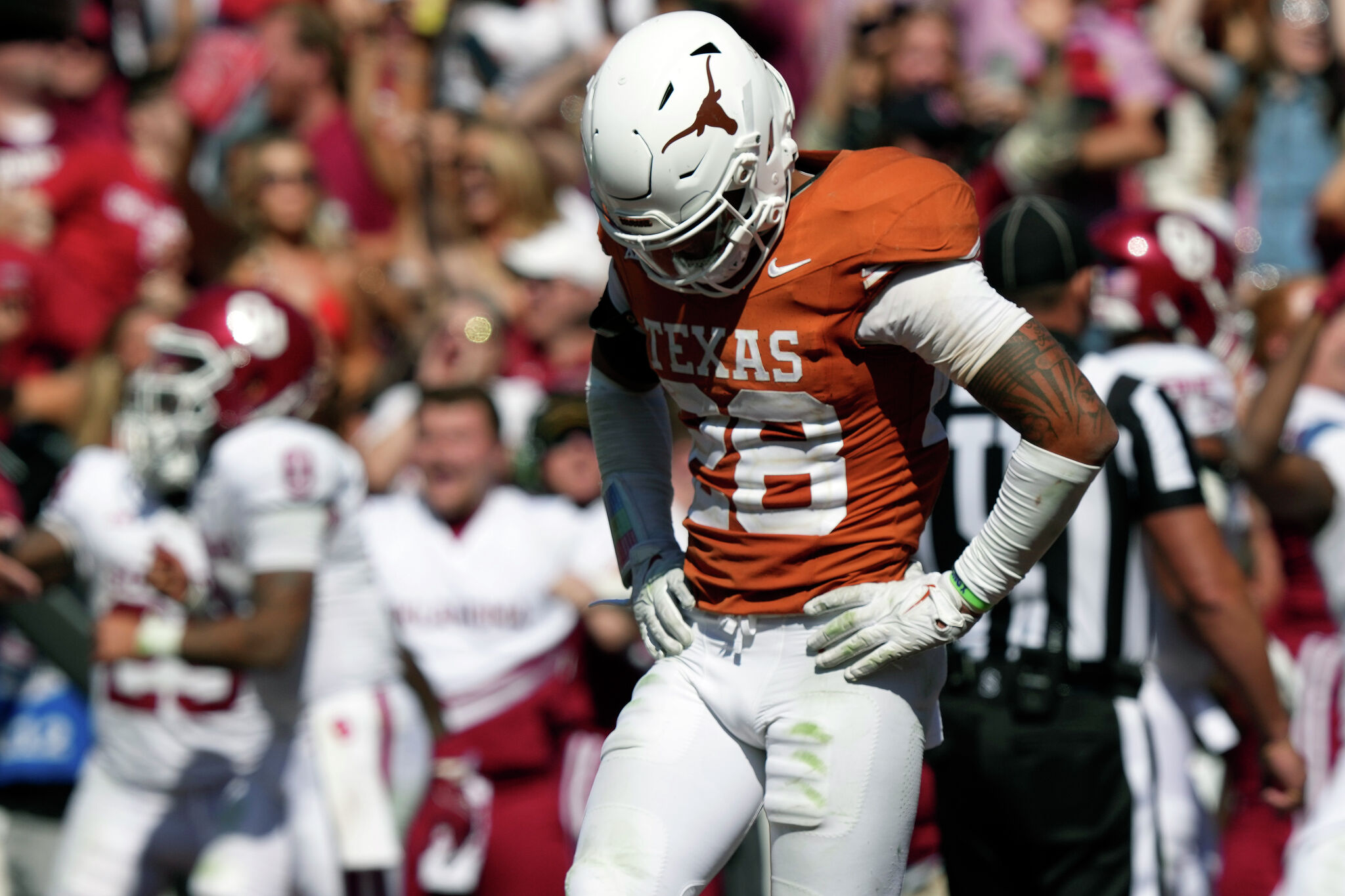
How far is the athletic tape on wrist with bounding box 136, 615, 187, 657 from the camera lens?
16.4 ft

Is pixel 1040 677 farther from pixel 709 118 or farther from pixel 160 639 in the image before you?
pixel 160 639

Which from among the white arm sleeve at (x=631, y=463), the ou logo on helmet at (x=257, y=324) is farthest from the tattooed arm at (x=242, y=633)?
the white arm sleeve at (x=631, y=463)

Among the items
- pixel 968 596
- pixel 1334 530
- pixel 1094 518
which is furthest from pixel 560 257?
pixel 968 596

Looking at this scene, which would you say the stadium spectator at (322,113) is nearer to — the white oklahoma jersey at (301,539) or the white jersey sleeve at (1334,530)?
the white oklahoma jersey at (301,539)

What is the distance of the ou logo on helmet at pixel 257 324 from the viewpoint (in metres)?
5.36

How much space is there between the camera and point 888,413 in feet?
10.8

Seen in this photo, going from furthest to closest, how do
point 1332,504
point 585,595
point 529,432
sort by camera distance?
1. point 529,432
2. point 585,595
3. point 1332,504

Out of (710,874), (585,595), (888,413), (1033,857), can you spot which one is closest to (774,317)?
(888,413)

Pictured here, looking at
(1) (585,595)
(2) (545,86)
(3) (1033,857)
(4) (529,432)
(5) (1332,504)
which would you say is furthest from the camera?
(2) (545,86)

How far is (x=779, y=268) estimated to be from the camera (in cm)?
318

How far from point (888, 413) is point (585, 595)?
9.42ft

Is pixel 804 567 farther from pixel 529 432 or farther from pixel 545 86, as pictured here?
pixel 545 86

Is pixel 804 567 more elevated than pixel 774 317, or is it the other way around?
pixel 774 317

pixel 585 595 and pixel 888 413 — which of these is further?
pixel 585 595
